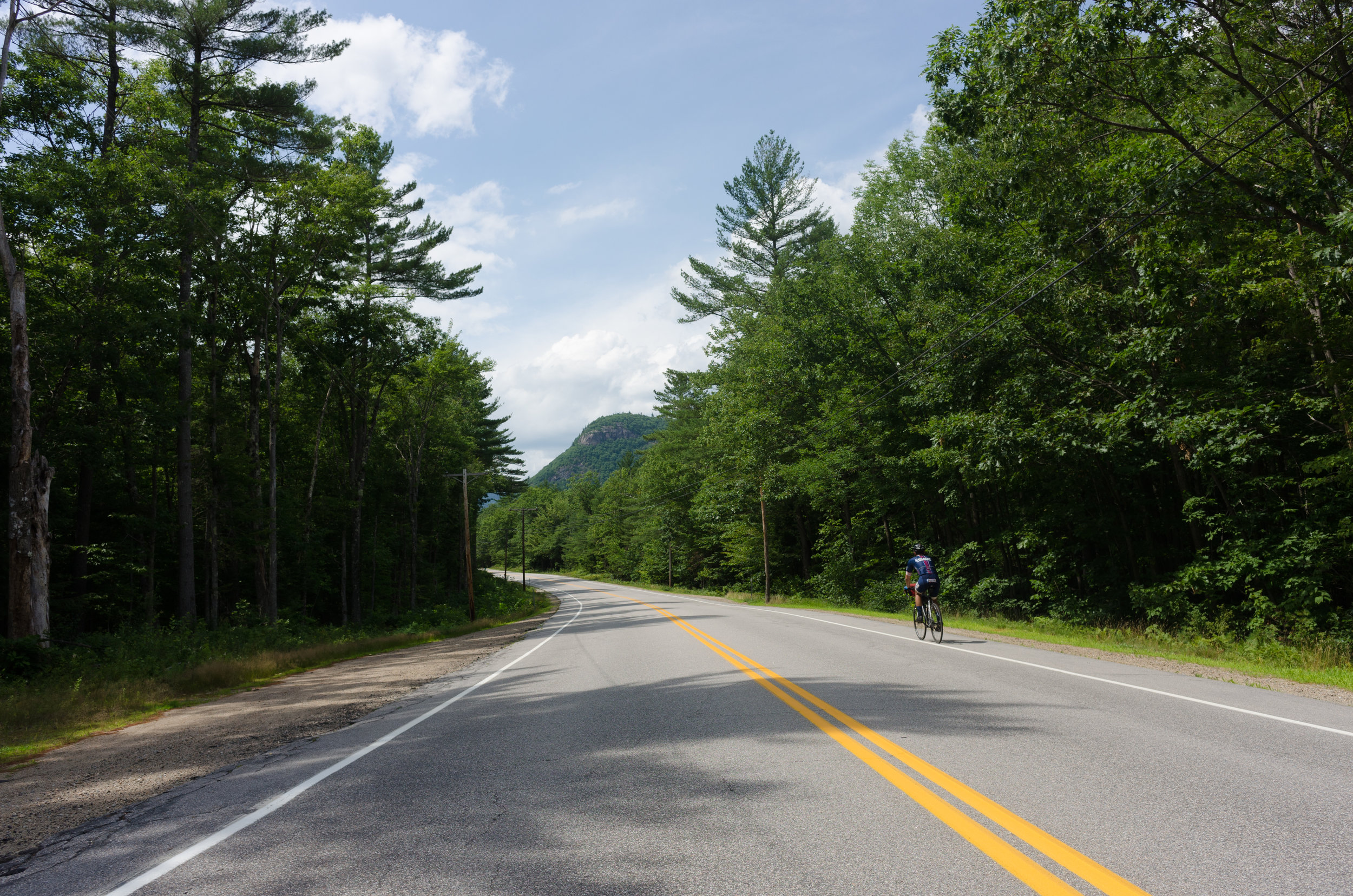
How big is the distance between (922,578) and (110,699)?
13656 millimetres

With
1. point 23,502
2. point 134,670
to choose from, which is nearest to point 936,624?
point 134,670

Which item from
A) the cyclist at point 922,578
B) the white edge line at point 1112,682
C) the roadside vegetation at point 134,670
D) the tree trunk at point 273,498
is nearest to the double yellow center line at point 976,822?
the white edge line at point 1112,682

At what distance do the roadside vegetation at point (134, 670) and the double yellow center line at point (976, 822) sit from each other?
318 inches

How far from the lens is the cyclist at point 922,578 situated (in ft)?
45.1

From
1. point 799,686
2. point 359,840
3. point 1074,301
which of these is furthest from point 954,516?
point 359,840

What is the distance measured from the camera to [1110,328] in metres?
17.9

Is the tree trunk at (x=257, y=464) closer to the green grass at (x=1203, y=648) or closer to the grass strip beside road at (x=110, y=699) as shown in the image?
the grass strip beside road at (x=110, y=699)

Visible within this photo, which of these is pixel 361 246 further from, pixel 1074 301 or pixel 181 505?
pixel 1074 301

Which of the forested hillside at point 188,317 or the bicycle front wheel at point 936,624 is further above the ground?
the forested hillside at point 188,317

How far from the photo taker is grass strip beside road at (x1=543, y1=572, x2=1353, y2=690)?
31.3ft

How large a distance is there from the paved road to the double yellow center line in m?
0.02

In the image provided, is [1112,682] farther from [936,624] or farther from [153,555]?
[153,555]

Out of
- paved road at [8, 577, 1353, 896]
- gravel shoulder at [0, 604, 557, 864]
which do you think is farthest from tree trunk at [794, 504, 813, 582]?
paved road at [8, 577, 1353, 896]

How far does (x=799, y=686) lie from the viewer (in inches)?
321
